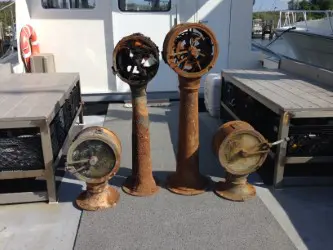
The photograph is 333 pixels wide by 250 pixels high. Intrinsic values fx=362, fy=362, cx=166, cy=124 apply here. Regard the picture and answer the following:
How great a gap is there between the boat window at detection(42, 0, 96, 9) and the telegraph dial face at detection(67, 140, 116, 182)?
3.66 meters

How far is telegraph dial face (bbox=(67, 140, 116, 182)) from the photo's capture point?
2895mm

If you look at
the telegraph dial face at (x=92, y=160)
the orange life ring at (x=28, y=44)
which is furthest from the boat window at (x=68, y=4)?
the telegraph dial face at (x=92, y=160)

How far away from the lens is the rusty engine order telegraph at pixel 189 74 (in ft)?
9.67

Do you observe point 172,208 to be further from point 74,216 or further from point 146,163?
point 74,216

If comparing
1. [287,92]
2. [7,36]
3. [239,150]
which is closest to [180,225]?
[239,150]

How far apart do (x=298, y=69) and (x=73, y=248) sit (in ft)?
12.1

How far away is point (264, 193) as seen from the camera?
3.29m

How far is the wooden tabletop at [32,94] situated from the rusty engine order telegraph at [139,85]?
72 cm

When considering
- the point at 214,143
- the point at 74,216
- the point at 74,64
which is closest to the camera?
the point at 74,216

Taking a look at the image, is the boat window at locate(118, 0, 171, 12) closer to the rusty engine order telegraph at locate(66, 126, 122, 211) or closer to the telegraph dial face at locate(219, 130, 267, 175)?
the rusty engine order telegraph at locate(66, 126, 122, 211)

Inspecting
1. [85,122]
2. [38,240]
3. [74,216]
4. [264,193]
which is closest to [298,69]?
[264,193]

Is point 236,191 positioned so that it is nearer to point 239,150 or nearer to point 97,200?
point 239,150

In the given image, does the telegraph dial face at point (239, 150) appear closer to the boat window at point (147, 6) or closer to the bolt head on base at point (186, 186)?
the bolt head on base at point (186, 186)

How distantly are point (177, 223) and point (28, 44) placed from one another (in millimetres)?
4024
